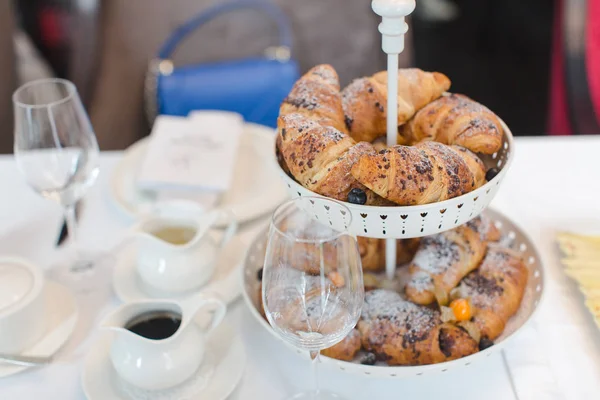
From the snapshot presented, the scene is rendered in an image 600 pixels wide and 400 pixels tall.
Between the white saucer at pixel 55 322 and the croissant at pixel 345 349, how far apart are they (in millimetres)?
353

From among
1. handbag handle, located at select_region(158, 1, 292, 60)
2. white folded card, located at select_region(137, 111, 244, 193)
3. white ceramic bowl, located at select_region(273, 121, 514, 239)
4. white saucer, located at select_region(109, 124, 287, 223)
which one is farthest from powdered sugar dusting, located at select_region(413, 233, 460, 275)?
handbag handle, located at select_region(158, 1, 292, 60)

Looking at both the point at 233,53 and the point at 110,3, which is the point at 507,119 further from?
the point at 110,3

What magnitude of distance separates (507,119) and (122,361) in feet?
7.31

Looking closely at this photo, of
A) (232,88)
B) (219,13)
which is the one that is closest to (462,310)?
(232,88)

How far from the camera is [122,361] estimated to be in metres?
0.77

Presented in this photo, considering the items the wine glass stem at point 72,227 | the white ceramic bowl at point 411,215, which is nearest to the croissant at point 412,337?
the white ceramic bowl at point 411,215

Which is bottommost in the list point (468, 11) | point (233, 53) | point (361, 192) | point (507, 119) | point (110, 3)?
point (507, 119)

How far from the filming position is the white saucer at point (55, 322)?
85cm

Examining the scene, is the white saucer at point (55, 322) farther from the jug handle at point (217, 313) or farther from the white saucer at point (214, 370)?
the jug handle at point (217, 313)

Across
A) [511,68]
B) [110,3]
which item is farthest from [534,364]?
[511,68]

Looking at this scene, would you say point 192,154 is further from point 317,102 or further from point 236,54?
point 236,54

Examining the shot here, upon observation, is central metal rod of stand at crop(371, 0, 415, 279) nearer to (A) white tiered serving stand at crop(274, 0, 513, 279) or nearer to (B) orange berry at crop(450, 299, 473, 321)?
(A) white tiered serving stand at crop(274, 0, 513, 279)

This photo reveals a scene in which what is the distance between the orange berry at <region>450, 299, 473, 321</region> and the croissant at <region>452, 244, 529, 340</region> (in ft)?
0.03

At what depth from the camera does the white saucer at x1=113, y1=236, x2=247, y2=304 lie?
95 centimetres
